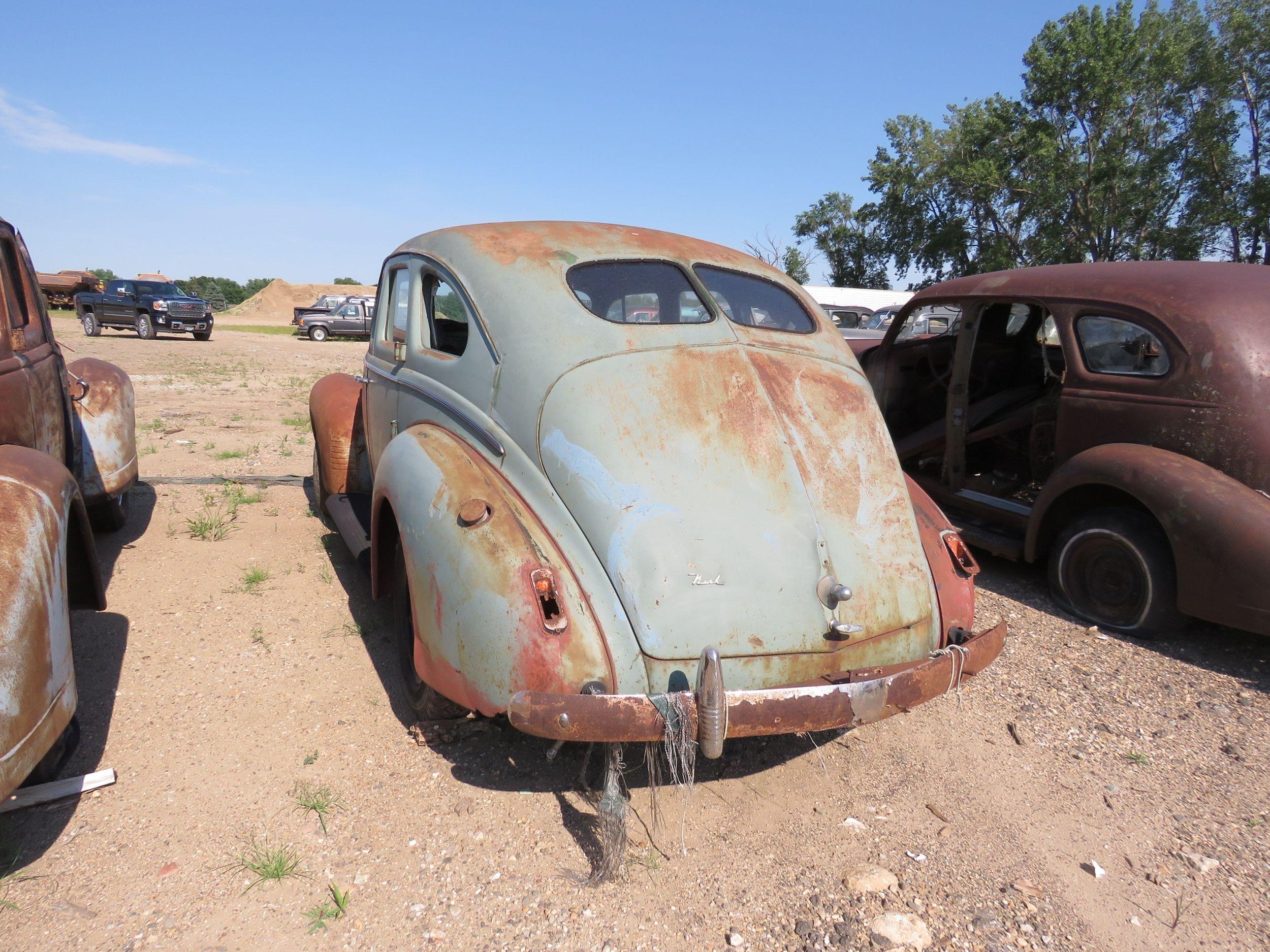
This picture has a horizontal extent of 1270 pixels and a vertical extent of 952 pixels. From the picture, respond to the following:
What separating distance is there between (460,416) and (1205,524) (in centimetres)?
349

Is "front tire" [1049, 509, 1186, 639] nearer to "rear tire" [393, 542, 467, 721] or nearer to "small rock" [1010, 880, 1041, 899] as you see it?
"small rock" [1010, 880, 1041, 899]

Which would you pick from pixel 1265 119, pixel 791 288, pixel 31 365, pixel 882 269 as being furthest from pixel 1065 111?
pixel 31 365

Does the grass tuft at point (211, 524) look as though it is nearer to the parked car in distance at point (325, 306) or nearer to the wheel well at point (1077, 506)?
the wheel well at point (1077, 506)

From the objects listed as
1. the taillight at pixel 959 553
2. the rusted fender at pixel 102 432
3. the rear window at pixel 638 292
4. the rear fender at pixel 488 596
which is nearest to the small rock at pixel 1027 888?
the taillight at pixel 959 553

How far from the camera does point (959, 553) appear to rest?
3.13 metres

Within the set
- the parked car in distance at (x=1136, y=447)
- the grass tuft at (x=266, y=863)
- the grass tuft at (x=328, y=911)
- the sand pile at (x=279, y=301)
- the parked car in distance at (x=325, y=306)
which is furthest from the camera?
the sand pile at (x=279, y=301)

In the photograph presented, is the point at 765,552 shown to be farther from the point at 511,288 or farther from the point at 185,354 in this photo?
the point at 185,354

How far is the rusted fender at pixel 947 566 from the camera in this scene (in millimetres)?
2895

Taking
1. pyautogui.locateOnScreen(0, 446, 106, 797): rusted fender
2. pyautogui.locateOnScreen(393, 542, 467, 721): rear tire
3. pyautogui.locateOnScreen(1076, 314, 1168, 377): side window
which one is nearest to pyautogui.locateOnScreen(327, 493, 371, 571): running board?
pyautogui.locateOnScreen(393, 542, 467, 721): rear tire

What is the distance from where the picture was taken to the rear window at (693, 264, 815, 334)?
11.3ft

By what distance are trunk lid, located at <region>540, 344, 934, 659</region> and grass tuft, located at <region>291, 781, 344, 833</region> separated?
4.00 ft

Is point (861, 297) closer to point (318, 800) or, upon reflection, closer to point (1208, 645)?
point (1208, 645)

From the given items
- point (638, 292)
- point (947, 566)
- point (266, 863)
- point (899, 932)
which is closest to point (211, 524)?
point (266, 863)

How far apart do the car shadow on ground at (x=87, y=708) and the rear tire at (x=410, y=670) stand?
42.6 inches
